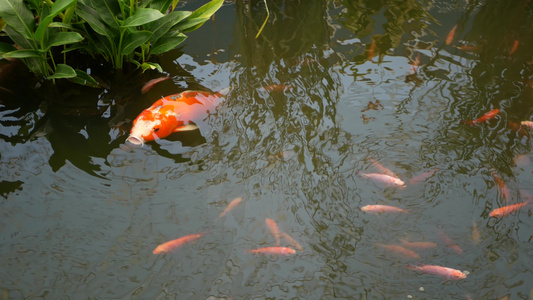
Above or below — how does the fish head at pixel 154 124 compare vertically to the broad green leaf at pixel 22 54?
below

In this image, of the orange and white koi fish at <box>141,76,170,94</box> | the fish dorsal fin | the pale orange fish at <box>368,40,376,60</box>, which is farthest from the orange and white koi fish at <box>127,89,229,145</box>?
the pale orange fish at <box>368,40,376,60</box>

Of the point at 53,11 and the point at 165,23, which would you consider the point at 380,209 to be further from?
the point at 53,11

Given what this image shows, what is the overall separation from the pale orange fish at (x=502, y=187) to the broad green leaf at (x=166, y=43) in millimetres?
2136

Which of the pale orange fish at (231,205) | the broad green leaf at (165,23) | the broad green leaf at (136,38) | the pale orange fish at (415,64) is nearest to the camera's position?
the pale orange fish at (231,205)

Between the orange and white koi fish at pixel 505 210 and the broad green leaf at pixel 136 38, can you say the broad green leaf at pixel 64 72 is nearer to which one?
the broad green leaf at pixel 136 38

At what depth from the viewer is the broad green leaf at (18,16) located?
300cm

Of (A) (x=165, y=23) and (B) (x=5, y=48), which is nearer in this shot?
(B) (x=5, y=48)

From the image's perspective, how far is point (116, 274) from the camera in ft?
7.34

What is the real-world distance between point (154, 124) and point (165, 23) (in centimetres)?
80

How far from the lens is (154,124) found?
9.87ft

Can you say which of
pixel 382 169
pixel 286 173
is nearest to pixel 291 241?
pixel 286 173

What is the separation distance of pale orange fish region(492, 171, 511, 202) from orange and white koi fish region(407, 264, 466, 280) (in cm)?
64

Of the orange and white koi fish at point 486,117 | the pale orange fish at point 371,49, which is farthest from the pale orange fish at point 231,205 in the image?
the pale orange fish at point 371,49

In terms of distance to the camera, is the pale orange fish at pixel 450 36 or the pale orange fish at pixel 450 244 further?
the pale orange fish at pixel 450 36
